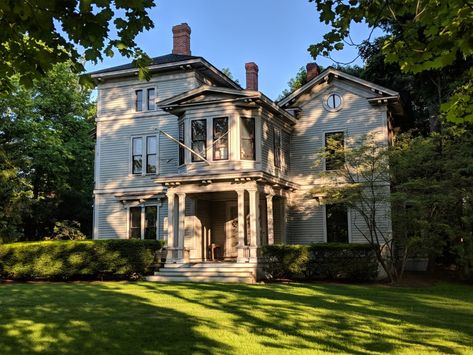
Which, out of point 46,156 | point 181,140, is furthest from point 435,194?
point 46,156

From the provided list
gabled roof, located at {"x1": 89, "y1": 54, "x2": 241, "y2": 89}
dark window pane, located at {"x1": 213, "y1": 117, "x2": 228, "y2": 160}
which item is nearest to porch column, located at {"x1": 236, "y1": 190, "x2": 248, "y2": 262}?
dark window pane, located at {"x1": 213, "y1": 117, "x2": 228, "y2": 160}

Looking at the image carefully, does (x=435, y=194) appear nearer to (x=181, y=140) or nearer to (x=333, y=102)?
(x=333, y=102)

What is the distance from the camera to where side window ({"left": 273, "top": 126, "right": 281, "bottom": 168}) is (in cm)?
2207

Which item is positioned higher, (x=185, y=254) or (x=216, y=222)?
(x=216, y=222)

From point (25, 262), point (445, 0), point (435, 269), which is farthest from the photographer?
point (435, 269)

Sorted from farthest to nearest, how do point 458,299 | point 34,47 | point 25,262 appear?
point 25,262 < point 458,299 < point 34,47

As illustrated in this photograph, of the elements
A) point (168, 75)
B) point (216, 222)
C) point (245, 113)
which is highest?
point (168, 75)

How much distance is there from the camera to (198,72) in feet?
77.6

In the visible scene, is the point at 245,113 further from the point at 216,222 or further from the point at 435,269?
the point at 435,269

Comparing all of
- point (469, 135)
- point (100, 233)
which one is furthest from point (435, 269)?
point (100, 233)

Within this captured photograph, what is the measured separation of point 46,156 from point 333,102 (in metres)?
17.5

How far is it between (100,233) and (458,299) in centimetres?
1678

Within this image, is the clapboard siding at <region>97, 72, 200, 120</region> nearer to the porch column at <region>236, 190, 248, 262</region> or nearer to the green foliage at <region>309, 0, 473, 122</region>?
the porch column at <region>236, 190, 248, 262</region>

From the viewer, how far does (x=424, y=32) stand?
19.4 feet
